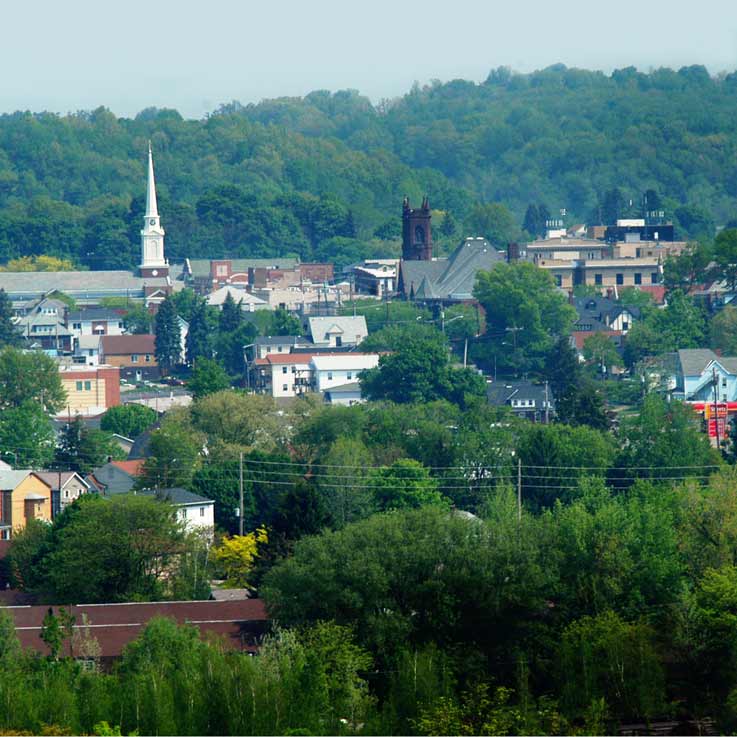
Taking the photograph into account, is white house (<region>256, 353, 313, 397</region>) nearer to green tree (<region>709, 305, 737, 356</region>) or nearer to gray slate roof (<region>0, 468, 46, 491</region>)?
green tree (<region>709, 305, 737, 356</region>)

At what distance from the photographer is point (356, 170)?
12450 cm

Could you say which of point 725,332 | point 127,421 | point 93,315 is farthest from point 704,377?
point 93,315

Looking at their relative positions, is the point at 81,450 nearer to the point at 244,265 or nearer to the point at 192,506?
the point at 192,506

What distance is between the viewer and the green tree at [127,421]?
4847 centimetres

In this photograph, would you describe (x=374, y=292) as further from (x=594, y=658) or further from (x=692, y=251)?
(x=594, y=658)

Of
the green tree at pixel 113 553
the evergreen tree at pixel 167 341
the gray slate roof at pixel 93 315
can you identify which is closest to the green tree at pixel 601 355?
the evergreen tree at pixel 167 341

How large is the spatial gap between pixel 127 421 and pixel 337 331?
1581 centimetres

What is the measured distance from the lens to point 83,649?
24906mm

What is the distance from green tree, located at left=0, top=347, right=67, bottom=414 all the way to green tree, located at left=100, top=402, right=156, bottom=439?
3625 mm

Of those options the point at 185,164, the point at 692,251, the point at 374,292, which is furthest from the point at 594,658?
the point at 185,164

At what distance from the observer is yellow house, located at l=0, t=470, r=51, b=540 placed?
1436 inches

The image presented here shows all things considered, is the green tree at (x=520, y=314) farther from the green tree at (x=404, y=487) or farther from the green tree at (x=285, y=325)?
the green tree at (x=404, y=487)

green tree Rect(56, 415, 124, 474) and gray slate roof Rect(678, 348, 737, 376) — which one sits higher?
gray slate roof Rect(678, 348, 737, 376)

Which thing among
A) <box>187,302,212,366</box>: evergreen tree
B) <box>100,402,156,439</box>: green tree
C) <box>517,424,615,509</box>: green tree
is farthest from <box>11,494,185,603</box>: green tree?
<box>187,302,212,366</box>: evergreen tree
